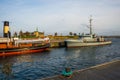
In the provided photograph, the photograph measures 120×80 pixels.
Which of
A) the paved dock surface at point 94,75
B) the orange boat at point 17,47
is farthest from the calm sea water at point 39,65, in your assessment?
the paved dock surface at point 94,75

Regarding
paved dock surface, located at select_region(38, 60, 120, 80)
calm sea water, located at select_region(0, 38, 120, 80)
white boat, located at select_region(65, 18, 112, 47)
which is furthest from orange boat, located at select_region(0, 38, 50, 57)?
paved dock surface, located at select_region(38, 60, 120, 80)

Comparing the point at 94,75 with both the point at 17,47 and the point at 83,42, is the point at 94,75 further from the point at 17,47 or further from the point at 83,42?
the point at 83,42

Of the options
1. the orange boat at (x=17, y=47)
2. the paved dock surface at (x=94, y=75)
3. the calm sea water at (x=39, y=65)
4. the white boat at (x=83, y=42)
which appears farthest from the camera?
the white boat at (x=83, y=42)

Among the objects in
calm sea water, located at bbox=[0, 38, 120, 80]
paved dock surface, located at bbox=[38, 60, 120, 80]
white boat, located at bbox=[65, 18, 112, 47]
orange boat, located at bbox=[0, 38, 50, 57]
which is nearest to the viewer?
paved dock surface, located at bbox=[38, 60, 120, 80]

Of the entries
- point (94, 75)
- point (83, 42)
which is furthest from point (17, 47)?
point (94, 75)

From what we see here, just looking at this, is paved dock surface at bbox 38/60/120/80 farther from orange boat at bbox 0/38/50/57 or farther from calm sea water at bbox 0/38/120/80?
orange boat at bbox 0/38/50/57

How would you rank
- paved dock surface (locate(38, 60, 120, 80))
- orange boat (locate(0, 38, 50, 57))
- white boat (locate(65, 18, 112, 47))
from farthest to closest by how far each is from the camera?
white boat (locate(65, 18, 112, 47))
orange boat (locate(0, 38, 50, 57))
paved dock surface (locate(38, 60, 120, 80))

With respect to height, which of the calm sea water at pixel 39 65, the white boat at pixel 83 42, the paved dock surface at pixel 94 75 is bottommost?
the calm sea water at pixel 39 65

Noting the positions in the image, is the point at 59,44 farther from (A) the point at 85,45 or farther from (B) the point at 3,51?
(B) the point at 3,51

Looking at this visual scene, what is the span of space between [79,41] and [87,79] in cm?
5285

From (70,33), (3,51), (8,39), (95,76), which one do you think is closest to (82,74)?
(95,76)

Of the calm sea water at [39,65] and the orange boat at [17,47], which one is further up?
the orange boat at [17,47]

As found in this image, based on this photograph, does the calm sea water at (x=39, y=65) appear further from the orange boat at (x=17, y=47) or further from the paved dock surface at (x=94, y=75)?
the paved dock surface at (x=94, y=75)

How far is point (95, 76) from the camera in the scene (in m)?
13.4
